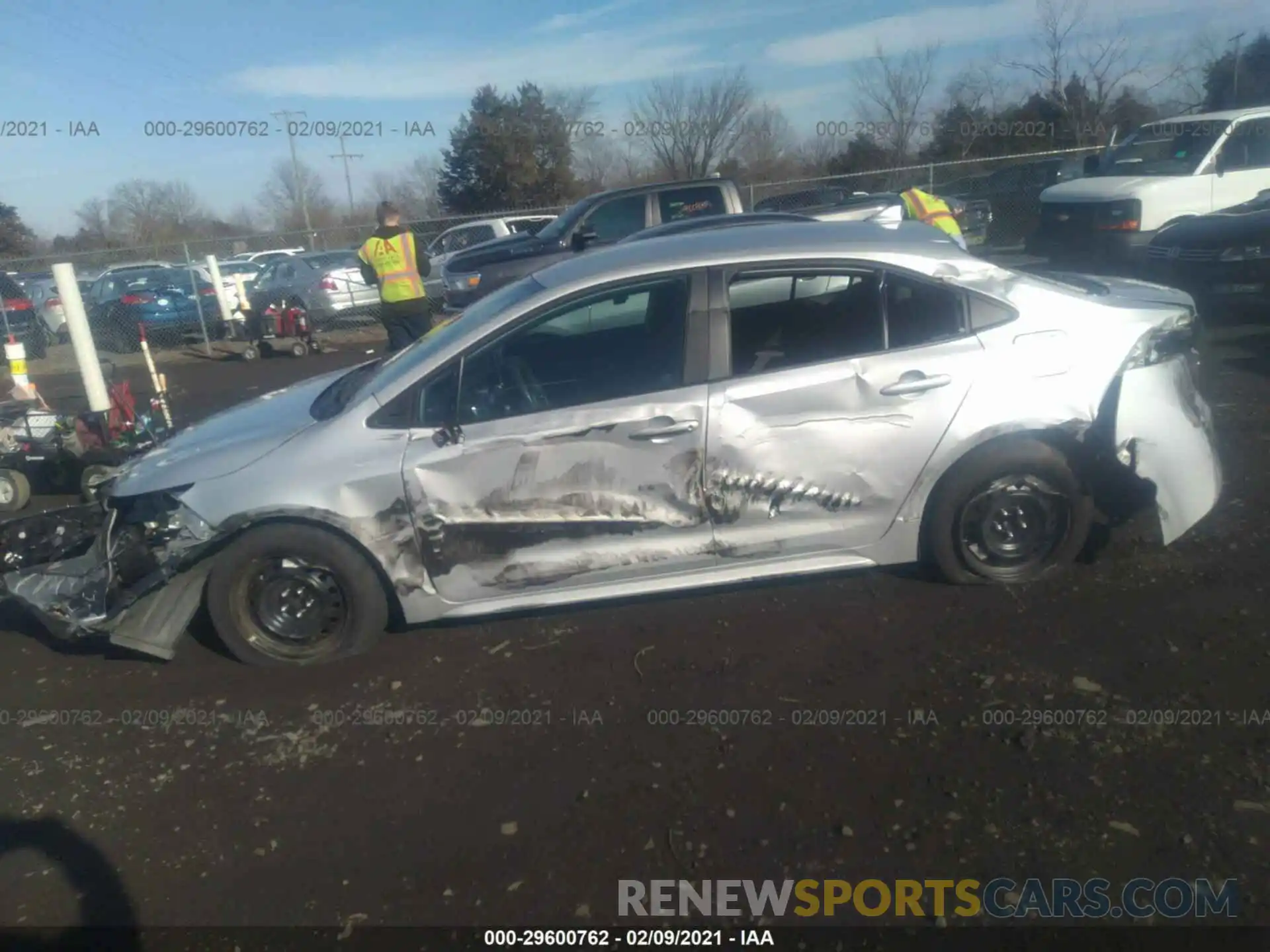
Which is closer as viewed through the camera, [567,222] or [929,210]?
[929,210]

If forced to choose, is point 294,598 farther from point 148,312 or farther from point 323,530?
point 148,312

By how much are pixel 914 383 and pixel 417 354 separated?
2.21 meters

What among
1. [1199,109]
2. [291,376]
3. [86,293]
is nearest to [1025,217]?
[291,376]

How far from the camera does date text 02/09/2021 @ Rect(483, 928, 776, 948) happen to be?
8.89 ft

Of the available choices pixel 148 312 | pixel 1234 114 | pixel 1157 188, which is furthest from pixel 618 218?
pixel 148 312

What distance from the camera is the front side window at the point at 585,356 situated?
4137 mm

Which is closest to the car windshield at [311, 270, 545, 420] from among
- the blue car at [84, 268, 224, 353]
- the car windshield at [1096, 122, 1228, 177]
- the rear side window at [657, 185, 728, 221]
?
the rear side window at [657, 185, 728, 221]

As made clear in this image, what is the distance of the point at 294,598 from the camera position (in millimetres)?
4219

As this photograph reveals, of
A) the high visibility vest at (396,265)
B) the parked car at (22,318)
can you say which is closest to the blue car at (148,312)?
the parked car at (22,318)

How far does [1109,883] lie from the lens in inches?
108

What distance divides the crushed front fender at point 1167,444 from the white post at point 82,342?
25.2ft

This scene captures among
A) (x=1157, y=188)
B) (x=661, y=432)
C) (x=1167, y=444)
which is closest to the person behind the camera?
(x=661, y=432)

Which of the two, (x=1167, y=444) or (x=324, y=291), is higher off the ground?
(x=324, y=291)

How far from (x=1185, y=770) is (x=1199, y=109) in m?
38.7
